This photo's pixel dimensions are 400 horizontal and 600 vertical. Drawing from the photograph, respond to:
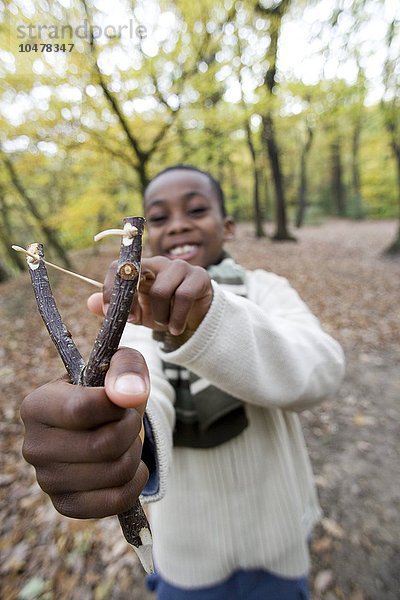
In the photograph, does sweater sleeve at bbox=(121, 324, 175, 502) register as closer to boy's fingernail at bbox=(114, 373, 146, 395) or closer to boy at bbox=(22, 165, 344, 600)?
boy at bbox=(22, 165, 344, 600)

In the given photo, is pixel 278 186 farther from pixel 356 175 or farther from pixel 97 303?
pixel 356 175

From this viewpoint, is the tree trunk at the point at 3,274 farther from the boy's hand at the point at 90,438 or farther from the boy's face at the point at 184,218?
the boy's hand at the point at 90,438

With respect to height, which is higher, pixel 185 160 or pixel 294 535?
pixel 185 160

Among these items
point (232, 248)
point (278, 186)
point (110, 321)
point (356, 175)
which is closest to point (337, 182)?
point (356, 175)

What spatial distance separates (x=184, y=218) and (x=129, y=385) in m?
1.18

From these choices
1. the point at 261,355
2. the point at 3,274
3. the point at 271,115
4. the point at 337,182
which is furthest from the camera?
the point at 337,182

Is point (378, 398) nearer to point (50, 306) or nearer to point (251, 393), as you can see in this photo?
point (251, 393)

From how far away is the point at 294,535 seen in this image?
4.80 feet

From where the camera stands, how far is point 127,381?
49 centimetres

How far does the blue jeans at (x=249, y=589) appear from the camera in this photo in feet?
4.78

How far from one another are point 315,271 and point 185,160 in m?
4.48

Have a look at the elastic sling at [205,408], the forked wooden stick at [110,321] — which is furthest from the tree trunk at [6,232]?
the forked wooden stick at [110,321]

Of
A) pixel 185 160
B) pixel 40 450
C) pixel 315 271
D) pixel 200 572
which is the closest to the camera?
pixel 40 450

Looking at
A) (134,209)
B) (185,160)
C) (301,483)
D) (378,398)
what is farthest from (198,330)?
(134,209)
